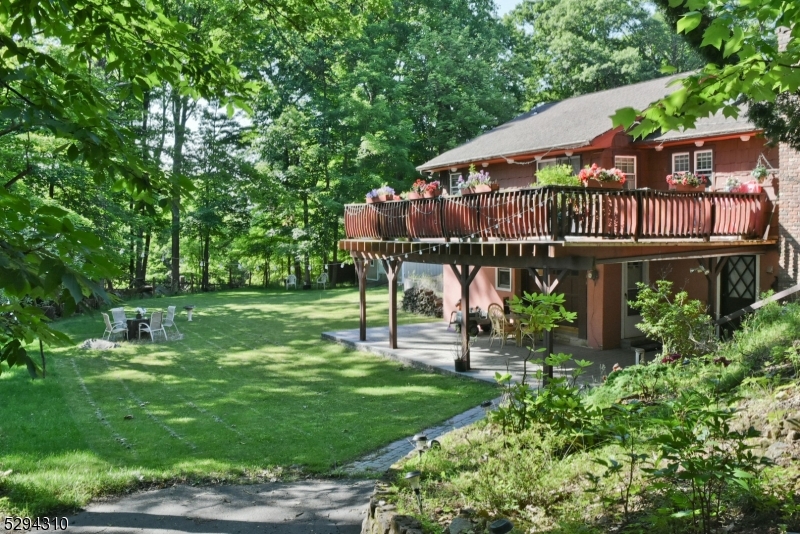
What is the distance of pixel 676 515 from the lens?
11.3 ft

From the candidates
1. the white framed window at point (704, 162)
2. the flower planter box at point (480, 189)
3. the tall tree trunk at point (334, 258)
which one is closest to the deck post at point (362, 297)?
the flower planter box at point (480, 189)

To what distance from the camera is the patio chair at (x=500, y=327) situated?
1593cm

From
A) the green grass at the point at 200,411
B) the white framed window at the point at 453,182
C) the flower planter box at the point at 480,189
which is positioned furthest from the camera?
the white framed window at the point at 453,182

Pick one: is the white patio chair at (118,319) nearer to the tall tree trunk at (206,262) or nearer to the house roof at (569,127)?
the house roof at (569,127)

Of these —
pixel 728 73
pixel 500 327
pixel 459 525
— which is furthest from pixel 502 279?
pixel 728 73

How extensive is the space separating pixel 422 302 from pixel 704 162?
10.7 meters

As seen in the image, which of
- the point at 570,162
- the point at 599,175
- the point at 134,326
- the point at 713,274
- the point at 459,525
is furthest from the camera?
the point at 134,326

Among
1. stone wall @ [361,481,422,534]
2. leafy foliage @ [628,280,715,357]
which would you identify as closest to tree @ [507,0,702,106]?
leafy foliage @ [628,280,715,357]

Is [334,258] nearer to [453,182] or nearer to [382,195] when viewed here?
[453,182]

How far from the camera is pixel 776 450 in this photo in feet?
15.1

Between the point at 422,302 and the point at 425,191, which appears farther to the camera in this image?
the point at 422,302

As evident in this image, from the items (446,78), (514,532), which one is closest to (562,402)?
(514,532)

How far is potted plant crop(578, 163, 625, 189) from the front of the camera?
11.5 m

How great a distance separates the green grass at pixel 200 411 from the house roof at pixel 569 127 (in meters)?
6.94
